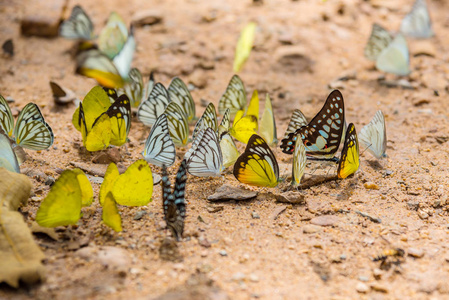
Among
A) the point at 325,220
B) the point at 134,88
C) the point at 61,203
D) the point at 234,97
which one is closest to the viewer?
the point at 61,203

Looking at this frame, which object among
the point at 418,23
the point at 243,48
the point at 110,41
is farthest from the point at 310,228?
the point at 418,23

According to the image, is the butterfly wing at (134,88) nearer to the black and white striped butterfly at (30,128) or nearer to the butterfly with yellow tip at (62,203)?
the black and white striped butterfly at (30,128)

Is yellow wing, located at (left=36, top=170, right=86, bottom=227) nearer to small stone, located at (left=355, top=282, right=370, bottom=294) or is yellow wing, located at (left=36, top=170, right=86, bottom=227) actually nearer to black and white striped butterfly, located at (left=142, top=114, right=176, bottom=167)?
black and white striped butterfly, located at (left=142, top=114, right=176, bottom=167)

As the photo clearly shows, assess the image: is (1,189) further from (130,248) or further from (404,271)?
(404,271)

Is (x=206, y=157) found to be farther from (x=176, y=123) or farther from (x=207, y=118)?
(x=176, y=123)

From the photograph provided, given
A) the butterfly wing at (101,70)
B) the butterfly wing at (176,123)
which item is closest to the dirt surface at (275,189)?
the butterfly wing at (176,123)
